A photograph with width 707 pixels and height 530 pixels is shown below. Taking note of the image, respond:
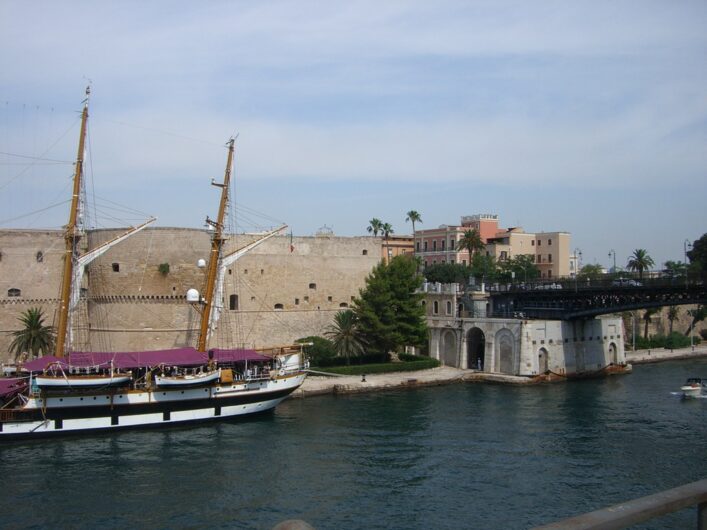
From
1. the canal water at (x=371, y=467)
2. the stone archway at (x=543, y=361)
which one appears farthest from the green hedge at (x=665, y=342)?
the canal water at (x=371, y=467)

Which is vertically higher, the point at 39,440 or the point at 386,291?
the point at 386,291

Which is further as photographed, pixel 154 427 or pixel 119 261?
pixel 119 261

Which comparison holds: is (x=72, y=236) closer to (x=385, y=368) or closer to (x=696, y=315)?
(x=385, y=368)

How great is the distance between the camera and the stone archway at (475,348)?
4531 cm

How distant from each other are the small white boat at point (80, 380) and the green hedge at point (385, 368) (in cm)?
1348

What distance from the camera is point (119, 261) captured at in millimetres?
39062

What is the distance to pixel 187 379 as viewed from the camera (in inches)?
1166

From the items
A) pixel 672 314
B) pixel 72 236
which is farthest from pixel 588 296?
pixel 72 236

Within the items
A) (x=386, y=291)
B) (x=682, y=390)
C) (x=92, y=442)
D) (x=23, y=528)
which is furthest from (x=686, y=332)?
(x=23, y=528)

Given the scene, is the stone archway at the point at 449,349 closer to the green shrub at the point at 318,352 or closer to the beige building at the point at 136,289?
the green shrub at the point at 318,352

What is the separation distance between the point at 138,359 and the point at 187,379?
2607mm

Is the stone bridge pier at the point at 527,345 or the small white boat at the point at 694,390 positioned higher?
the stone bridge pier at the point at 527,345

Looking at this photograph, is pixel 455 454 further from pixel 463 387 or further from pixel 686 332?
pixel 686 332

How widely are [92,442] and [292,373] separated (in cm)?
958
